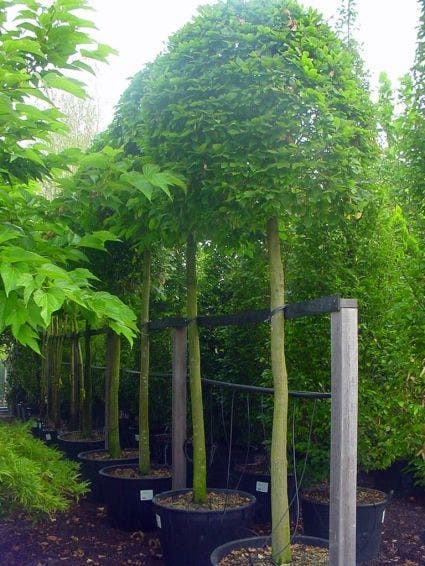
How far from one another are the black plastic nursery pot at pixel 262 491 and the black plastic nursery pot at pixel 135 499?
2.25 feet

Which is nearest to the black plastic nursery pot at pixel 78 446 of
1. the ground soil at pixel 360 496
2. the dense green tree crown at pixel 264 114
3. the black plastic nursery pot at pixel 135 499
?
the black plastic nursery pot at pixel 135 499

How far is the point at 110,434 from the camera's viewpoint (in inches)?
236

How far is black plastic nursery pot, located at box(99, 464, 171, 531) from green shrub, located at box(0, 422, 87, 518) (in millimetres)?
470

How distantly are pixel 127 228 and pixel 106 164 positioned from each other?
1600mm

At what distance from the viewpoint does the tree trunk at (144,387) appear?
17.4 ft

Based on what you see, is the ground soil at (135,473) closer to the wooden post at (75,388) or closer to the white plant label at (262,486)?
the white plant label at (262,486)

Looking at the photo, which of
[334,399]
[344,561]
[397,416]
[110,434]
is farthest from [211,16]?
[110,434]

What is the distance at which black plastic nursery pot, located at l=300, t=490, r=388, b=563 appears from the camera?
4.41m

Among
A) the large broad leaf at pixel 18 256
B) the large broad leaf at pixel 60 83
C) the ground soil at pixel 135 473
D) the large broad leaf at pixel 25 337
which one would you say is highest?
the large broad leaf at pixel 60 83

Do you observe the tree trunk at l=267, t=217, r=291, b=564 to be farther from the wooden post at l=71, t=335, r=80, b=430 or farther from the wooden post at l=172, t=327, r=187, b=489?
the wooden post at l=71, t=335, r=80, b=430

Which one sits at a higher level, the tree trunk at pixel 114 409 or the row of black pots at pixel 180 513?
the tree trunk at pixel 114 409

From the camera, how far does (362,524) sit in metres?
4.42

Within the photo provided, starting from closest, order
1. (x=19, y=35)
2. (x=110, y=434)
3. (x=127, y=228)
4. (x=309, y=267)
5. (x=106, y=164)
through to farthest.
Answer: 1. (x=19, y=35)
2. (x=106, y=164)
3. (x=127, y=228)
4. (x=309, y=267)
5. (x=110, y=434)

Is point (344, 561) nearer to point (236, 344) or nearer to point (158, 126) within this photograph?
point (158, 126)
